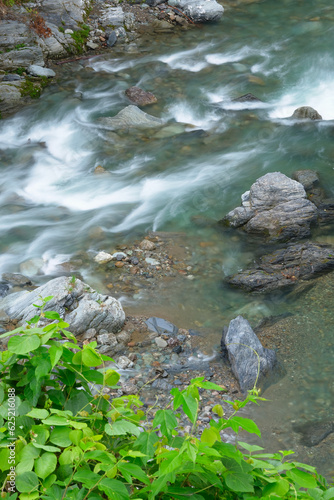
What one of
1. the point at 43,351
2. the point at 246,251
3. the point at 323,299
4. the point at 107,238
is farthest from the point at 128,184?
the point at 43,351

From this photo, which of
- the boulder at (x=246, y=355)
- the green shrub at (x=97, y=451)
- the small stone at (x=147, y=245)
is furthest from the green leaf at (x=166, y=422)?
the small stone at (x=147, y=245)

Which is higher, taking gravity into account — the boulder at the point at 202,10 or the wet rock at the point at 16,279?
the boulder at the point at 202,10

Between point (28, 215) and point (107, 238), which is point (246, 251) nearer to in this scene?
point (107, 238)

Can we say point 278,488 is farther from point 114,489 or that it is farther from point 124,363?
point 124,363

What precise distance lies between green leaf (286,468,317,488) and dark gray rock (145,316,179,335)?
13.4 ft

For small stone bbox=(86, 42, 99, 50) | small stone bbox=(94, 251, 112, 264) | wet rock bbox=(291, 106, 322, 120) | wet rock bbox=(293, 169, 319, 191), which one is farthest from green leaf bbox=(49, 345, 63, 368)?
small stone bbox=(86, 42, 99, 50)

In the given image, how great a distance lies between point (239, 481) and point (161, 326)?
13.9ft

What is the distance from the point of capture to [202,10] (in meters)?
14.0

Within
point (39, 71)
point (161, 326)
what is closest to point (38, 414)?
point (161, 326)

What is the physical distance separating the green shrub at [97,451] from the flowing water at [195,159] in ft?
9.57

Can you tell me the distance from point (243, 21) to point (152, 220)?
8663 millimetres

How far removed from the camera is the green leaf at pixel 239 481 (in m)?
1.65

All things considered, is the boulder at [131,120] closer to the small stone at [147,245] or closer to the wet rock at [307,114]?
the wet rock at [307,114]

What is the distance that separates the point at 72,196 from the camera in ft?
29.3
